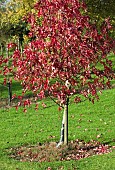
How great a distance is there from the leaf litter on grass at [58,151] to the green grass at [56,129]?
409 mm

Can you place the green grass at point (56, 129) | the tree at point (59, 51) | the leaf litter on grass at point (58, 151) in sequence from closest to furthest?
1. the green grass at point (56, 129)
2. the tree at point (59, 51)
3. the leaf litter on grass at point (58, 151)

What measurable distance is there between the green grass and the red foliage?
78.9 inches

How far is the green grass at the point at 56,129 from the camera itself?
9875 millimetres

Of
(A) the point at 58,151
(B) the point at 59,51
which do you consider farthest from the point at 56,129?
(B) the point at 59,51

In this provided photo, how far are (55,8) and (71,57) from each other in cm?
161

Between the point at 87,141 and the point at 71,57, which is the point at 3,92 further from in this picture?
the point at 71,57

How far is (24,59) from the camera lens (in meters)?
10.7

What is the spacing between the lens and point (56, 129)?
14703 mm

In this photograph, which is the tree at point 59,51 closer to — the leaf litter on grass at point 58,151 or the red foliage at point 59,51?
the red foliage at point 59,51

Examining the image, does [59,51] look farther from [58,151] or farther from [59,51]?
[58,151]

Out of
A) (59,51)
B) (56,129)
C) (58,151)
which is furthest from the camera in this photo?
(56,129)

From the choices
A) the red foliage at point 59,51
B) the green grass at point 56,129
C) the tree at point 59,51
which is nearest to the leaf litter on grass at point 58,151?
the green grass at point 56,129

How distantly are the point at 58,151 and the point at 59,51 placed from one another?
3207 millimetres


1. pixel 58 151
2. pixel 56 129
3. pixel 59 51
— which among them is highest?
pixel 59 51
